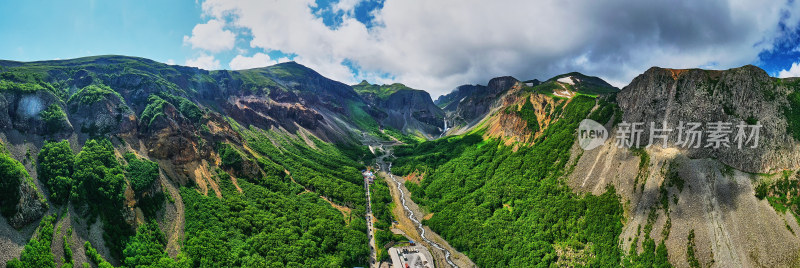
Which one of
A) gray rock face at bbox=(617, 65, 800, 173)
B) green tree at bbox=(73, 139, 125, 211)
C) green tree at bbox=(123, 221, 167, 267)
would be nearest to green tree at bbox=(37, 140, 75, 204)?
green tree at bbox=(73, 139, 125, 211)

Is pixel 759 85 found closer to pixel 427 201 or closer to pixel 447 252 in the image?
pixel 447 252

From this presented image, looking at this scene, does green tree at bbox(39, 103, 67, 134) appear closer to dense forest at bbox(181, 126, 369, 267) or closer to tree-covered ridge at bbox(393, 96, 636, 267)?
dense forest at bbox(181, 126, 369, 267)

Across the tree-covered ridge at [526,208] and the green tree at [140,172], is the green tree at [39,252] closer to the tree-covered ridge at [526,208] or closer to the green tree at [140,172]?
the green tree at [140,172]

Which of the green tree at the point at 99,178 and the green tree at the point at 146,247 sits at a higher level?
the green tree at the point at 99,178

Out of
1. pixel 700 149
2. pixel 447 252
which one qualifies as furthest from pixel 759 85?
pixel 447 252

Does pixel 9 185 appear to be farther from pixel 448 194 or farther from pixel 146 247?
pixel 448 194

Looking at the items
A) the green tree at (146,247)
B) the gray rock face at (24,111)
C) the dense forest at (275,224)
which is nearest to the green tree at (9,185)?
the green tree at (146,247)
